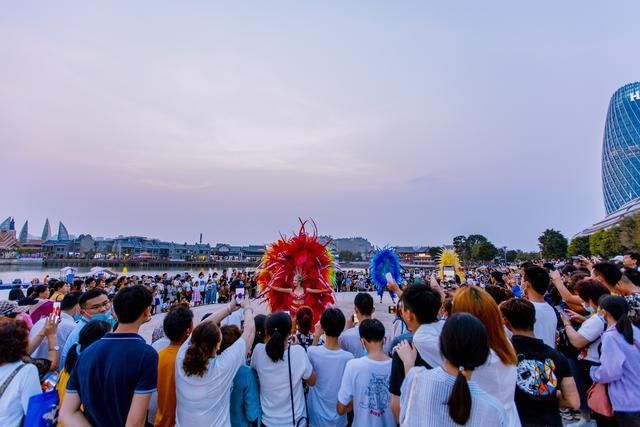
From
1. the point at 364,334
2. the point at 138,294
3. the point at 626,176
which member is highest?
the point at 626,176

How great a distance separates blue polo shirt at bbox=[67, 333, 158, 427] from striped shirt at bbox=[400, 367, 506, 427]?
1.49 m

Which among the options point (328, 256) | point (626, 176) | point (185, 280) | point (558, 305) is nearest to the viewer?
point (558, 305)

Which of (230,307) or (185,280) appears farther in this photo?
(185,280)

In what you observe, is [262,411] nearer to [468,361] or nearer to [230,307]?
[230,307]

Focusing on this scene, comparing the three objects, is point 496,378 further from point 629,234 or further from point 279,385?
point 629,234

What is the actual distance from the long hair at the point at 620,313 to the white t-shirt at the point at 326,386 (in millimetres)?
2135

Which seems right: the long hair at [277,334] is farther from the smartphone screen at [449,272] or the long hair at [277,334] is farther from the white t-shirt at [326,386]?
the smartphone screen at [449,272]

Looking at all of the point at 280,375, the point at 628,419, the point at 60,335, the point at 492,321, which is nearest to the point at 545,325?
the point at 628,419

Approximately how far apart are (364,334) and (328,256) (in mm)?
4195

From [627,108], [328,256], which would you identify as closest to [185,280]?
[328,256]

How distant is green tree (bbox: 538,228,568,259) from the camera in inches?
2066

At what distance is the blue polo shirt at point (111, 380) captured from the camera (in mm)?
1830

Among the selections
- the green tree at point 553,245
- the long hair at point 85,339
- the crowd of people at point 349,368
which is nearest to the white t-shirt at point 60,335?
the crowd of people at point 349,368

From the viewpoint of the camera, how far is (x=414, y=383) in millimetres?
1463
